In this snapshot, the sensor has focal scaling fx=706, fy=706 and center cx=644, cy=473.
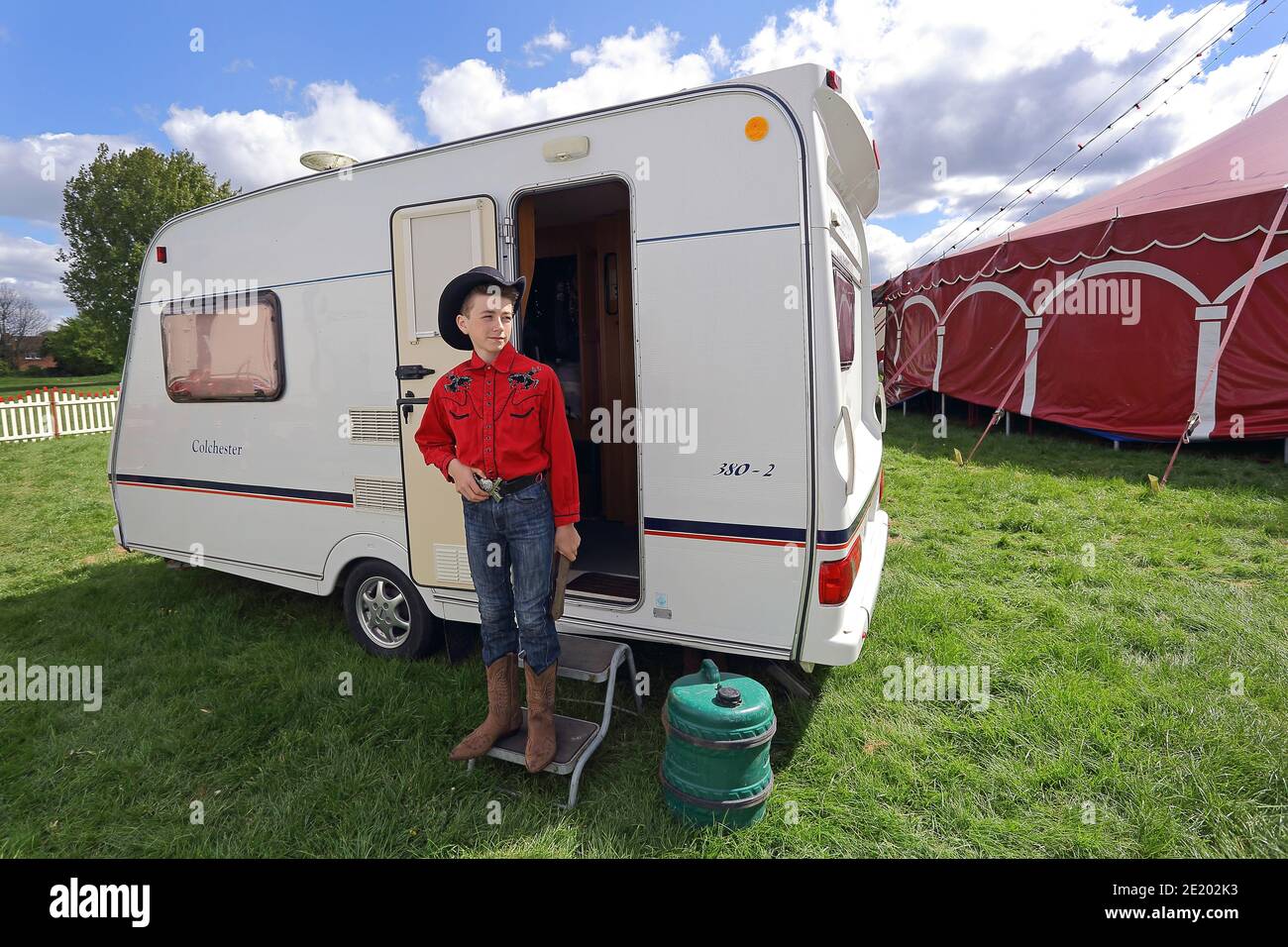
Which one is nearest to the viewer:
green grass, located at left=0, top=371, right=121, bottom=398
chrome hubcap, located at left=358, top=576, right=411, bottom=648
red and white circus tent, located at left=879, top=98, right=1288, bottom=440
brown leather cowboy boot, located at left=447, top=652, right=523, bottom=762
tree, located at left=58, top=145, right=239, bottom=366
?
brown leather cowboy boot, located at left=447, top=652, right=523, bottom=762

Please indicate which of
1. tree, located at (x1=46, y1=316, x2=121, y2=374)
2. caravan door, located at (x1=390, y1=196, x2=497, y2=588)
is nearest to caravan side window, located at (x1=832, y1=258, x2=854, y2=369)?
caravan door, located at (x1=390, y1=196, x2=497, y2=588)

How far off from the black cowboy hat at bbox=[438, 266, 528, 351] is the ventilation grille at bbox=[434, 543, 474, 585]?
1.13 meters

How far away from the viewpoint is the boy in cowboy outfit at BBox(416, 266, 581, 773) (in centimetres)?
276

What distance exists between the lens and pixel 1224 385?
8.23m

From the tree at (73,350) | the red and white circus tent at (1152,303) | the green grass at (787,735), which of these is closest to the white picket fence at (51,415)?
the green grass at (787,735)

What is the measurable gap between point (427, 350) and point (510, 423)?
1074 millimetres

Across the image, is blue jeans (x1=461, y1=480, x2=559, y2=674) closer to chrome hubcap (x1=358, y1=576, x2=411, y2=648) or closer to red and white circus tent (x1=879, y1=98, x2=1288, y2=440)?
chrome hubcap (x1=358, y1=576, x2=411, y2=648)

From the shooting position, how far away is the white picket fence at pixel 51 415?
14078 millimetres

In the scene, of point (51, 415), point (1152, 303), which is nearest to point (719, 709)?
point (1152, 303)

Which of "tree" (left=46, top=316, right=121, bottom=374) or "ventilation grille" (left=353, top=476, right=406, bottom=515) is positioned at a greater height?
"tree" (left=46, top=316, right=121, bottom=374)

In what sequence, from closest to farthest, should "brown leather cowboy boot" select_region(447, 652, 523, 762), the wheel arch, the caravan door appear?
"brown leather cowboy boot" select_region(447, 652, 523, 762)
the caravan door
the wheel arch

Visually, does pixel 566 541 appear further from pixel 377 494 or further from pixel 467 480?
pixel 377 494
